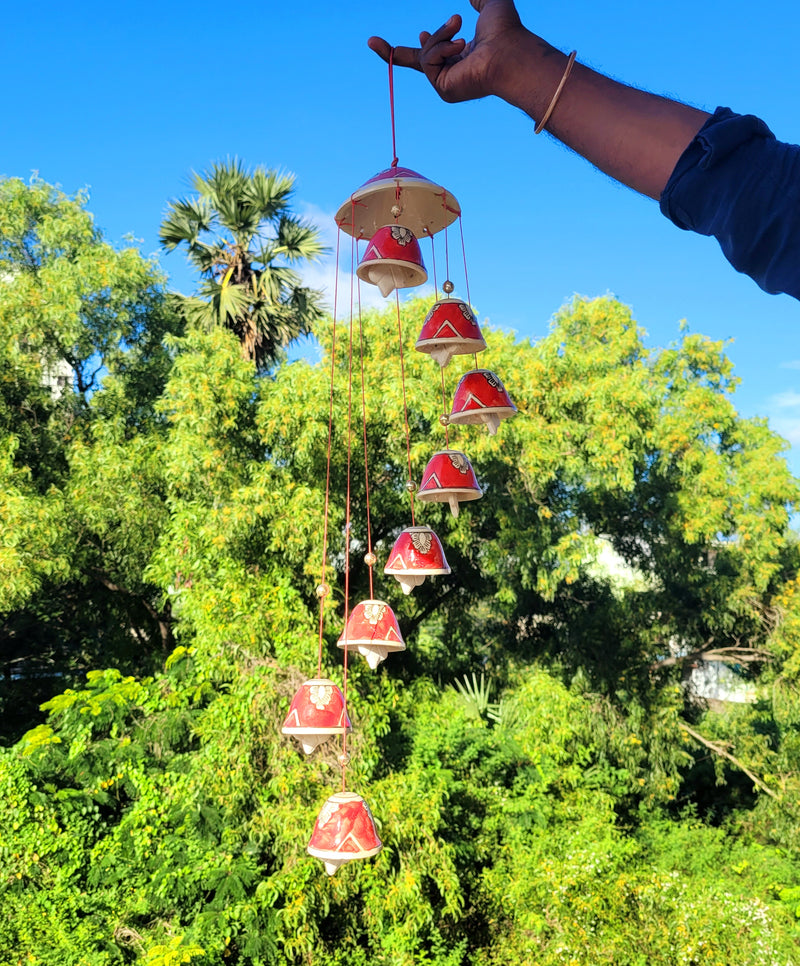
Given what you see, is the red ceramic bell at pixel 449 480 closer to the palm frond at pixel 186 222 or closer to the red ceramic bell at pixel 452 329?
the red ceramic bell at pixel 452 329

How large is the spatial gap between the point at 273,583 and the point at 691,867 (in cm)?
502

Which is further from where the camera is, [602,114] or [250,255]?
[250,255]

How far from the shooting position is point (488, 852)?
271 inches

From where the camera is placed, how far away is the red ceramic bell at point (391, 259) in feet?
6.64

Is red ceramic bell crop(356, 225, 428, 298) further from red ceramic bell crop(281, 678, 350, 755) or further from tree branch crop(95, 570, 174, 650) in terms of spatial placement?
tree branch crop(95, 570, 174, 650)

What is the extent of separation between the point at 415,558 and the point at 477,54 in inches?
66.9

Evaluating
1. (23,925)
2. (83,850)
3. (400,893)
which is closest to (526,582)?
(400,893)

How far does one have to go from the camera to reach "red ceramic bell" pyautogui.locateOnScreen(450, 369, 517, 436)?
7.38 feet

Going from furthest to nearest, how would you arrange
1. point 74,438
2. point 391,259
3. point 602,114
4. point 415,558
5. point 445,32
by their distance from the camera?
point 74,438, point 415,558, point 391,259, point 445,32, point 602,114

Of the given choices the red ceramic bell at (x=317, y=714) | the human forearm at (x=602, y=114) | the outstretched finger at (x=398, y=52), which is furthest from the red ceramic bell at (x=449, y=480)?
the human forearm at (x=602, y=114)

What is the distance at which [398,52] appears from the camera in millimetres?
1140

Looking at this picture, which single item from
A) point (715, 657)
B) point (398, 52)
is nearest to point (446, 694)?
point (715, 657)

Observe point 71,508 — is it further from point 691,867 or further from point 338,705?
point 691,867

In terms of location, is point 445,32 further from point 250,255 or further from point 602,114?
point 250,255
